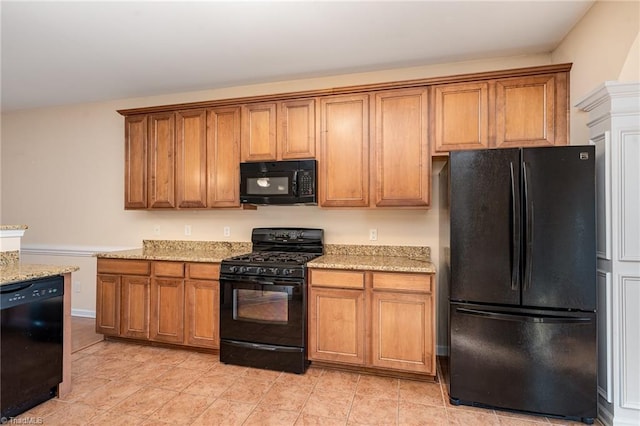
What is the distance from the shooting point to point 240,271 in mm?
2854

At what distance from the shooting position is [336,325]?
2.71m

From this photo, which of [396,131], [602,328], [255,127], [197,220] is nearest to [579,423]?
[602,328]

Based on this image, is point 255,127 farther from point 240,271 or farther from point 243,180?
point 240,271

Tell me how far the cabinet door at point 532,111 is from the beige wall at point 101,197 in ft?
1.61

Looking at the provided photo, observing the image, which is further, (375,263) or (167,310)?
(167,310)

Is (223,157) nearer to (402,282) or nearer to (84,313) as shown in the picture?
(402,282)

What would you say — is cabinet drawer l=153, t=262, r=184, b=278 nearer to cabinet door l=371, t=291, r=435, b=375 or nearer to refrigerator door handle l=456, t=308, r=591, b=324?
cabinet door l=371, t=291, r=435, b=375

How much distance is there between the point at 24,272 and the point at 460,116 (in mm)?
3367

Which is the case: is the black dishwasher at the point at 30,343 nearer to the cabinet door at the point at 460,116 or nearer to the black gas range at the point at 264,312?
the black gas range at the point at 264,312

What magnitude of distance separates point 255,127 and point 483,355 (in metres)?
2.71

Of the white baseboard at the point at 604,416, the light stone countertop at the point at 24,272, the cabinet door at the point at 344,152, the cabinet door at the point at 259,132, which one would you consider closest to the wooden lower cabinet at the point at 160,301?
the light stone countertop at the point at 24,272

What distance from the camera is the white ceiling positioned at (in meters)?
2.23

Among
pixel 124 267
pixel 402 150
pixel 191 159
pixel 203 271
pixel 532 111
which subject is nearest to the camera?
pixel 532 111

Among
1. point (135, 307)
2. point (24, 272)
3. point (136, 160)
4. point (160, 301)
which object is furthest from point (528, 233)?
point (136, 160)
